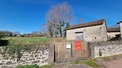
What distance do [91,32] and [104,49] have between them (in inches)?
452

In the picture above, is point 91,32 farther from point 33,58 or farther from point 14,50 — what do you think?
point 14,50

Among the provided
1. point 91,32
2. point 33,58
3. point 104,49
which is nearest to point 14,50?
point 33,58

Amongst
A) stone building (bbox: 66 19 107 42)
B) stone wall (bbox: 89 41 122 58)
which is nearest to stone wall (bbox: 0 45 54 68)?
stone wall (bbox: 89 41 122 58)

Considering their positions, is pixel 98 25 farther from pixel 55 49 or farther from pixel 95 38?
pixel 55 49

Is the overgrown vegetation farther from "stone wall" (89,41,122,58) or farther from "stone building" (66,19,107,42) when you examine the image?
"stone building" (66,19,107,42)

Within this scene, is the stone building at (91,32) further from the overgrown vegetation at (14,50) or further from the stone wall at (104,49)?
the overgrown vegetation at (14,50)

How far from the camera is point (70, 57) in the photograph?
9.73m

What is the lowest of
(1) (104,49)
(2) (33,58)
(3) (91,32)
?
(2) (33,58)

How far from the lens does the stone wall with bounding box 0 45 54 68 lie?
7445mm

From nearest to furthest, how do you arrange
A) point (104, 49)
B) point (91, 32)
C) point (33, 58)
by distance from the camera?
1. point (33, 58)
2. point (104, 49)
3. point (91, 32)

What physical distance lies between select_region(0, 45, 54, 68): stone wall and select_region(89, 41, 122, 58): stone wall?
14.1 ft

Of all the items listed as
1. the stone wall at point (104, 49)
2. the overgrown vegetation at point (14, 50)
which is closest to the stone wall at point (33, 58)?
the overgrown vegetation at point (14, 50)

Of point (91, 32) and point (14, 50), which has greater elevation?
point (91, 32)

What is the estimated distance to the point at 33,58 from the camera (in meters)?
8.20
